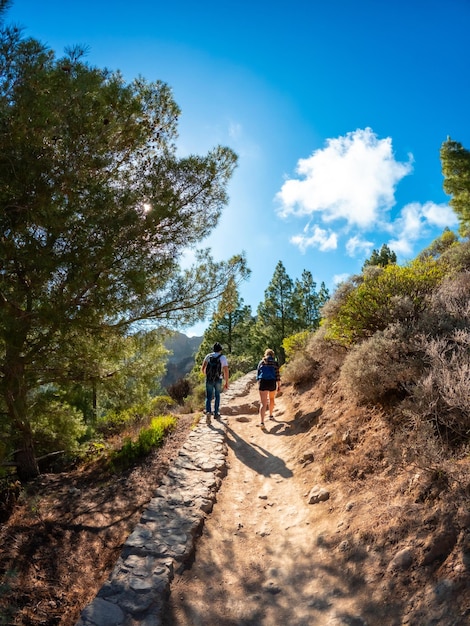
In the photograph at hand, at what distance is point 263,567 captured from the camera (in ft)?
12.1

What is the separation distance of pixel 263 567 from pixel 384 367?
10.0 ft

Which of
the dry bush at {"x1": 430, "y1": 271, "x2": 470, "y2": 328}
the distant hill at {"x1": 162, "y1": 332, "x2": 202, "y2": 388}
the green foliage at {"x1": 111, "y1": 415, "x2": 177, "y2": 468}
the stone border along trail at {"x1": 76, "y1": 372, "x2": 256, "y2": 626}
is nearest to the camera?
the stone border along trail at {"x1": 76, "y1": 372, "x2": 256, "y2": 626}

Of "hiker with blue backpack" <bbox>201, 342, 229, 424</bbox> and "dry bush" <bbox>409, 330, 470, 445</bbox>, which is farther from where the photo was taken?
"hiker with blue backpack" <bbox>201, 342, 229, 424</bbox>

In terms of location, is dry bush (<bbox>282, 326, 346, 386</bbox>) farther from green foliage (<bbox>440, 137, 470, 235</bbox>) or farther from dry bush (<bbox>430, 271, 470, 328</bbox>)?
green foliage (<bbox>440, 137, 470, 235</bbox>)

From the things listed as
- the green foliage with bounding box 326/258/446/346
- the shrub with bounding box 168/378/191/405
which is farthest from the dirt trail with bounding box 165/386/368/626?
the shrub with bounding box 168/378/191/405

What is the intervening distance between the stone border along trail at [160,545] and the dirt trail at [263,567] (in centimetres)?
16

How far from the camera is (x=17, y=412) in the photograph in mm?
4711

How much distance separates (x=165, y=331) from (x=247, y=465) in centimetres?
303

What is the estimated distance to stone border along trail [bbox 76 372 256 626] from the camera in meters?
3.02

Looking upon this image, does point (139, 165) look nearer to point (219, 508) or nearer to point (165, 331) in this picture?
point (165, 331)

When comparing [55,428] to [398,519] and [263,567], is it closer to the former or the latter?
[263,567]

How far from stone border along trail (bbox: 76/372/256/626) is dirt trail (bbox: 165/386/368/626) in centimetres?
16

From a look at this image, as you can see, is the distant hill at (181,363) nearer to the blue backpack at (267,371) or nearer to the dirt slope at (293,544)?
the blue backpack at (267,371)

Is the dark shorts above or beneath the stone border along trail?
above
